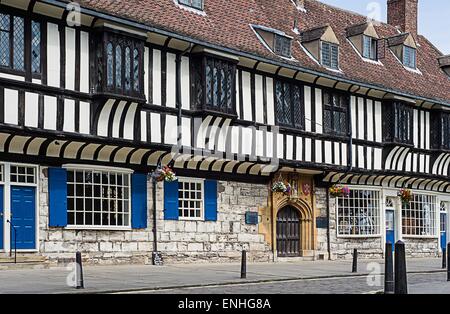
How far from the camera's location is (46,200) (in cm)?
1953

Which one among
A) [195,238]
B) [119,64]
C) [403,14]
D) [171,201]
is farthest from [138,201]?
[403,14]

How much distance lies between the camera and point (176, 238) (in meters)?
22.5

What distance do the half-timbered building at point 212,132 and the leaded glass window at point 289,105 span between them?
2.2 inches

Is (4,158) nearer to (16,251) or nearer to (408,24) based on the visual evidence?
(16,251)

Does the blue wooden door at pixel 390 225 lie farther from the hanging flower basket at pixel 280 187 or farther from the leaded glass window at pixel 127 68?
the leaded glass window at pixel 127 68

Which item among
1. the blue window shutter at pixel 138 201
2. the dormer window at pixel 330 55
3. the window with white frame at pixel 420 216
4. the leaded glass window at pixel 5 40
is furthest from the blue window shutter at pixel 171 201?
the window with white frame at pixel 420 216

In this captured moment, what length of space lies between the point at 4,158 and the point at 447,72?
73.0 ft

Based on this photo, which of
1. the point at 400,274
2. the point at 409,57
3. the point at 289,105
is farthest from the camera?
the point at 409,57

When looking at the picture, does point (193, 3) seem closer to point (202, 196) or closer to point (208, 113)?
point (208, 113)

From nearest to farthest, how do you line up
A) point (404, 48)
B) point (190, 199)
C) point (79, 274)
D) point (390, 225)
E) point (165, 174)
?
point (79, 274)
point (165, 174)
point (190, 199)
point (390, 225)
point (404, 48)

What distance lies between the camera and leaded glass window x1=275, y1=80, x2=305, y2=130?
82.0 feet

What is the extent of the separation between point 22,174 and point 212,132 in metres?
5.76

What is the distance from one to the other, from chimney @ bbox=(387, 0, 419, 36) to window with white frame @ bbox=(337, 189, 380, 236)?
9.01 metres

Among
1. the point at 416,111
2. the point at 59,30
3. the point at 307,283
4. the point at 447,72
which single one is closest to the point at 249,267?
the point at 307,283
